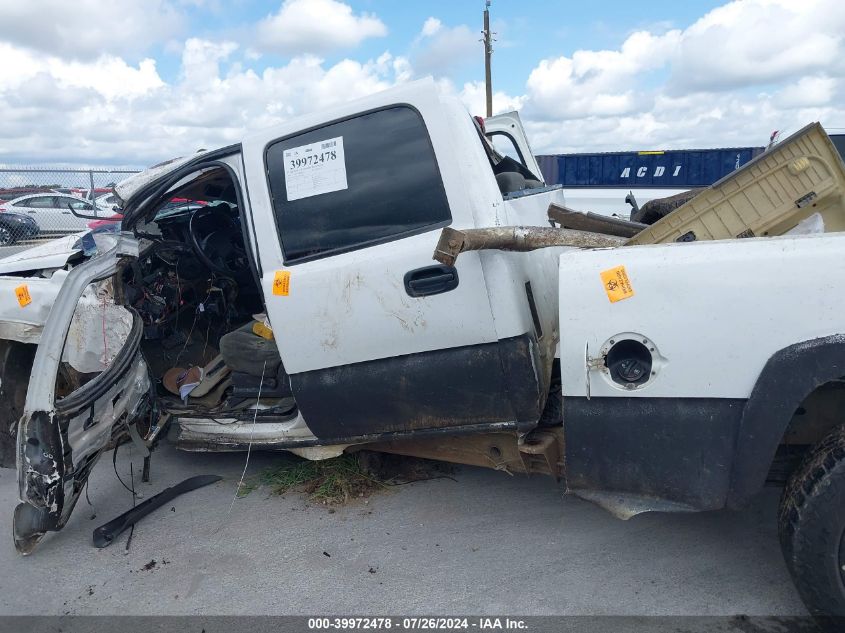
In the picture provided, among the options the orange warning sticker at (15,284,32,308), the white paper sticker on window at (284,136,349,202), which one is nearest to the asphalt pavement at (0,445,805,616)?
the orange warning sticker at (15,284,32,308)

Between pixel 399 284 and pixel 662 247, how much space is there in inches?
42.7

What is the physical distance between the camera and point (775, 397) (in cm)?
214

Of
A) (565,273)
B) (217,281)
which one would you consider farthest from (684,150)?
(565,273)

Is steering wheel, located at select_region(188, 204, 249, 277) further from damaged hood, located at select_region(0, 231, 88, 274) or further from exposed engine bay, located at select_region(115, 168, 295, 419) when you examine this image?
damaged hood, located at select_region(0, 231, 88, 274)

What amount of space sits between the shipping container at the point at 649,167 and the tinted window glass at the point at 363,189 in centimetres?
1183

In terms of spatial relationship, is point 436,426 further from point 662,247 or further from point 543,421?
point 662,247

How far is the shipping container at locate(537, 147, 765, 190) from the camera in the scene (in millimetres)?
13406

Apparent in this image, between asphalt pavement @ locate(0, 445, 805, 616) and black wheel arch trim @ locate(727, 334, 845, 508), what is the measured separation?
677 mm

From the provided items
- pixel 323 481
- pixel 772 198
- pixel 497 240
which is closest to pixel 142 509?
pixel 323 481

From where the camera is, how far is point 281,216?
9.96 ft

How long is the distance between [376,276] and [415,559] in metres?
1.35

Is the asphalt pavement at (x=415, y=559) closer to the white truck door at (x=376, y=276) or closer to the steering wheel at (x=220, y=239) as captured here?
the white truck door at (x=376, y=276)

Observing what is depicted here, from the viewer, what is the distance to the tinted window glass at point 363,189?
2.80 meters

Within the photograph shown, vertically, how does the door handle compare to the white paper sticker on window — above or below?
below
